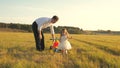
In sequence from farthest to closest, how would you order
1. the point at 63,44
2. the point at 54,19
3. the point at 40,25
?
the point at 63,44 < the point at 40,25 < the point at 54,19

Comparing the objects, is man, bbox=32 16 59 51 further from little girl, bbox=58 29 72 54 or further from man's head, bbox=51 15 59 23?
little girl, bbox=58 29 72 54

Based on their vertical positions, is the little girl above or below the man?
below

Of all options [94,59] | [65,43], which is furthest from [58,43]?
[94,59]

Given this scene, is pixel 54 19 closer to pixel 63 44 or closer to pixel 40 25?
pixel 40 25

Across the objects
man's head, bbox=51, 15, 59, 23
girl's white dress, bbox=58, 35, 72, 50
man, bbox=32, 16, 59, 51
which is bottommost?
girl's white dress, bbox=58, 35, 72, 50

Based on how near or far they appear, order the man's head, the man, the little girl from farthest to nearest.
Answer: the little girl → the man → the man's head

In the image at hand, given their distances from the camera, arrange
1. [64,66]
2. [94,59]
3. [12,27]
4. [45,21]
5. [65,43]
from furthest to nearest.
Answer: [12,27] < [65,43] < [45,21] < [94,59] < [64,66]

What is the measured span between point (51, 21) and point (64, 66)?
278 cm

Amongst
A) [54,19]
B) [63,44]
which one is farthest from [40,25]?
[63,44]

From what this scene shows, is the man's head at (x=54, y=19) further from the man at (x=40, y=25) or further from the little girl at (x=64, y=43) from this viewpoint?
the little girl at (x=64, y=43)

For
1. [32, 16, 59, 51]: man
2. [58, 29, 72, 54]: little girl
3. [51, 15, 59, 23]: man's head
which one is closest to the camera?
[51, 15, 59, 23]: man's head

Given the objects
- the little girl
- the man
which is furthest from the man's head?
the little girl

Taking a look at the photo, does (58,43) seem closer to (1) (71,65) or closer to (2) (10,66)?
(1) (71,65)

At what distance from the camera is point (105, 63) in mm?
9203
